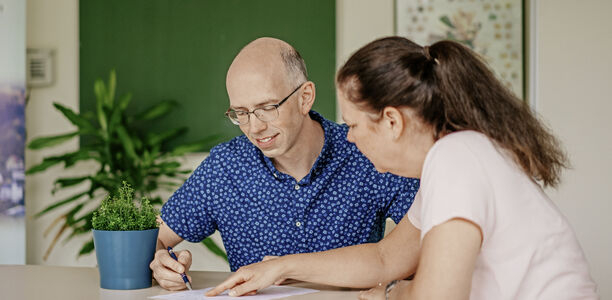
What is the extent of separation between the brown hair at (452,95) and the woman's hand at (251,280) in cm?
49

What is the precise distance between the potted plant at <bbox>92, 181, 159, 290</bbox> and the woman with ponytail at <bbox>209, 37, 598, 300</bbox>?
1.96ft

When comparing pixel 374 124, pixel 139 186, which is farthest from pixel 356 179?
pixel 139 186

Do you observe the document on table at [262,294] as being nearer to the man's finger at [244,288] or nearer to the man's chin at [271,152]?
the man's finger at [244,288]

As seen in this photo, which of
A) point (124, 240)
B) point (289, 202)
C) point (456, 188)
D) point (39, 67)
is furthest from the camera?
point (39, 67)

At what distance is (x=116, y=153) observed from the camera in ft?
13.0

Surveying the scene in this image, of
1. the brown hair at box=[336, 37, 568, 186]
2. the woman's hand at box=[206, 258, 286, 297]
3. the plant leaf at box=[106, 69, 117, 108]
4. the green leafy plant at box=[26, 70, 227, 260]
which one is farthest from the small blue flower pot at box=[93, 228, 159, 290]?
the plant leaf at box=[106, 69, 117, 108]

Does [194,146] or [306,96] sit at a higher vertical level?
[306,96]

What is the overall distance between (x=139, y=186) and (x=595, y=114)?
2612 mm

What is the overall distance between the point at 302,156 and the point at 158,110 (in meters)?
2.13

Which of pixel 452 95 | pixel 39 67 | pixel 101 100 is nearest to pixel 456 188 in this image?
pixel 452 95

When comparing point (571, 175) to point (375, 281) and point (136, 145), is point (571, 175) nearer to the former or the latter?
point (375, 281)

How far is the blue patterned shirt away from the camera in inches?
79.4

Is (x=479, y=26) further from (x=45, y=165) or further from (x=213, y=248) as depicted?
(x=45, y=165)

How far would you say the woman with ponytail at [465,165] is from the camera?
108 cm
